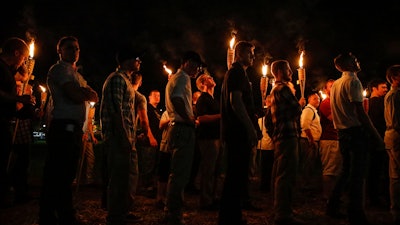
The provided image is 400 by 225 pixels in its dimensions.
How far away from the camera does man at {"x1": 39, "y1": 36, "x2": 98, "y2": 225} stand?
4.41m

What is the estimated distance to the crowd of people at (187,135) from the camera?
14.9 ft

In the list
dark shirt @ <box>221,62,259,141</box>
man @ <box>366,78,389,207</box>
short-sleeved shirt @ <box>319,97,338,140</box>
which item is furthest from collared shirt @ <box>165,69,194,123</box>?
man @ <box>366,78,389,207</box>

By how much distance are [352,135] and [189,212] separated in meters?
2.77

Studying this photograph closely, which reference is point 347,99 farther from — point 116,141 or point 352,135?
point 116,141

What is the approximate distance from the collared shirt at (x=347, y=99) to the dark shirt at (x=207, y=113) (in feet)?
6.40

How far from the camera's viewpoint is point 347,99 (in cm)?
572

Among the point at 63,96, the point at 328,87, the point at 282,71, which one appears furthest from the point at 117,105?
the point at 328,87

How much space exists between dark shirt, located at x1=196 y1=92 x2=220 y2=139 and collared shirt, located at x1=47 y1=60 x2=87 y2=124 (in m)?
2.48

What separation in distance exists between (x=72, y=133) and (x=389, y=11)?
13.0m

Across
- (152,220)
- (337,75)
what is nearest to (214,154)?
(152,220)

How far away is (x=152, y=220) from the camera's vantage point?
5.72 metres

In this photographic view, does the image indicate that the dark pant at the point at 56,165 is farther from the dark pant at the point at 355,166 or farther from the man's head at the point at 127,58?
the dark pant at the point at 355,166

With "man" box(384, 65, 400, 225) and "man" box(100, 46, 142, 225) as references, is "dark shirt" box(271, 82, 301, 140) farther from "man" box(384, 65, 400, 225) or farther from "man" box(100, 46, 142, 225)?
"man" box(100, 46, 142, 225)

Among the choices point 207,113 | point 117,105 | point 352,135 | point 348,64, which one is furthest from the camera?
point 207,113
